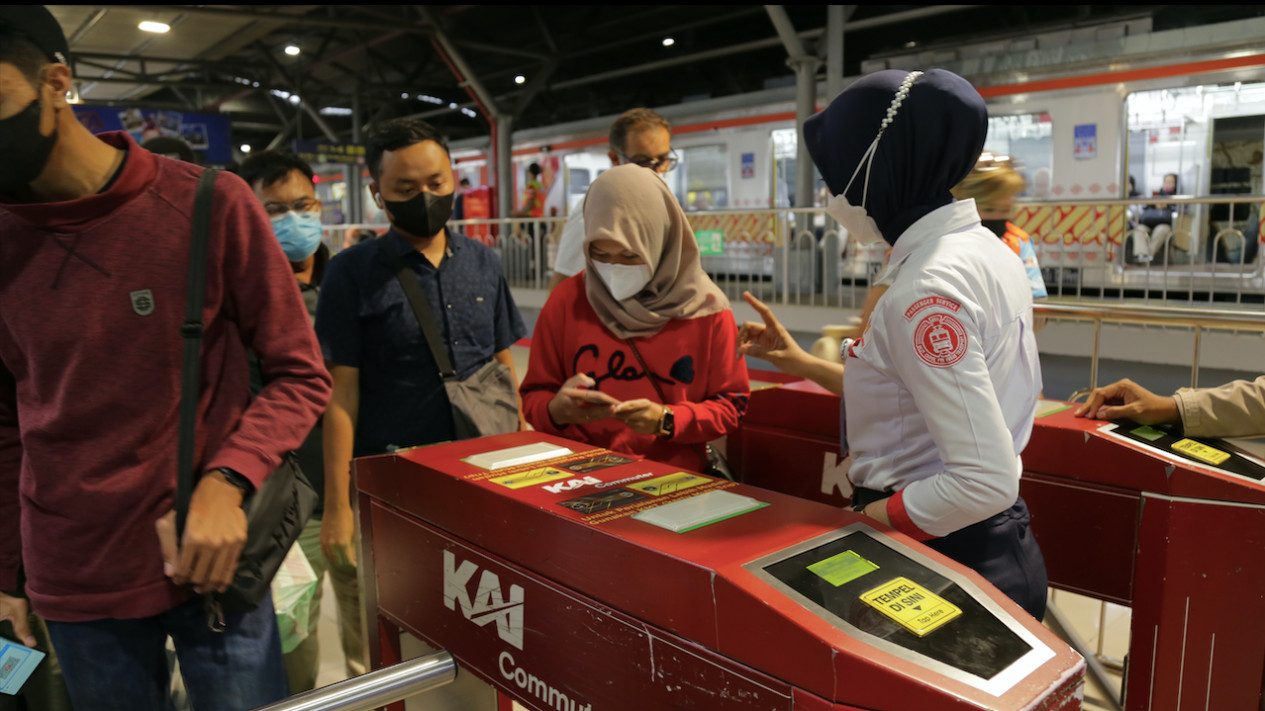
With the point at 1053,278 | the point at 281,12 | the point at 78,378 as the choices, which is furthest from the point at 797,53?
the point at 78,378

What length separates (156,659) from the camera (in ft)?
4.24

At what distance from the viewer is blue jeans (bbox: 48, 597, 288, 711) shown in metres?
1.23

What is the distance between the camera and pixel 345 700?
100cm

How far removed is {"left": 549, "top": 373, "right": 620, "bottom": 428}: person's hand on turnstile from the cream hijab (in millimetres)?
176

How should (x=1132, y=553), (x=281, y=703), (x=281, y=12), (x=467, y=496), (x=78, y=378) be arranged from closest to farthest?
1. (x=281, y=703)
2. (x=78, y=378)
3. (x=467, y=496)
4. (x=1132, y=553)
5. (x=281, y=12)

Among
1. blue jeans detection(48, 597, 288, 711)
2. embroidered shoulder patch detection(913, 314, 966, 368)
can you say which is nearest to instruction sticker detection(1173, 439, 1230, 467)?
embroidered shoulder patch detection(913, 314, 966, 368)

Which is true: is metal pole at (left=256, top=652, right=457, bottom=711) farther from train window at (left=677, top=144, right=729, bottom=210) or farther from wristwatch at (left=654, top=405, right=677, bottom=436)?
train window at (left=677, top=144, right=729, bottom=210)

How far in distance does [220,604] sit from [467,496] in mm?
392

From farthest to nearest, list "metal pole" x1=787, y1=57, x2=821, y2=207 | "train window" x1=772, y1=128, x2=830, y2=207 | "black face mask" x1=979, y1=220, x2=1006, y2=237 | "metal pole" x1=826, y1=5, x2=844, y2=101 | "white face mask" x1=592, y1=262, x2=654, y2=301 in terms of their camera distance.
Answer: "train window" x1=772, y1=128, x2=830, y2=207 < "metal pole" x1=787, y1=57, x2=821, y2=207 < "metal pole" x1=826, y1=5, x2=844, y2=101 < "black face mask" x1=979, y1=220, x2=1006, y2=237 < "white face mask" x1=592, y1=262, x2=654, y2=301

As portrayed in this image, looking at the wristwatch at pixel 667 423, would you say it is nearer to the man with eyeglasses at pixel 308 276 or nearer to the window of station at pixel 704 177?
the man with eyeglasses at pixel 308 276

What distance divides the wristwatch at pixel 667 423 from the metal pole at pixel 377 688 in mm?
722

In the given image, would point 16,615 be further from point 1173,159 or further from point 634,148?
point 1173,159

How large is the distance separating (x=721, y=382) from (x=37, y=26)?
1389mm

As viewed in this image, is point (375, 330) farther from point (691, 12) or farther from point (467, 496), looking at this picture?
point (691, 12)
